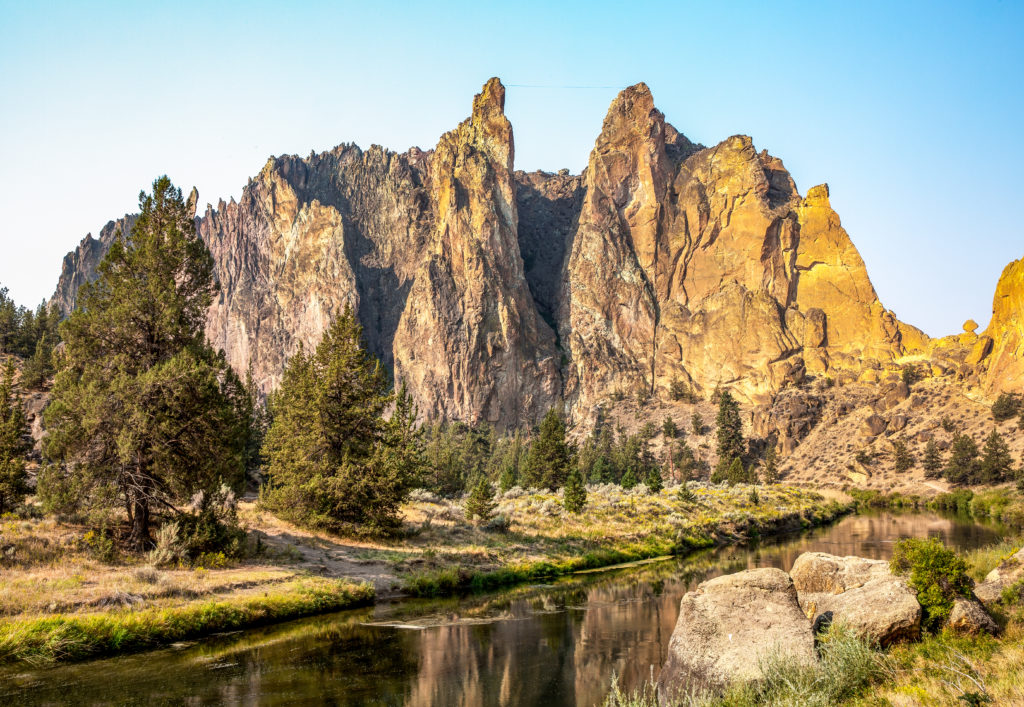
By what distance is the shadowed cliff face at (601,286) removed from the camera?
15062 cm

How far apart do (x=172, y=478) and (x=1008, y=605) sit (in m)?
24.0

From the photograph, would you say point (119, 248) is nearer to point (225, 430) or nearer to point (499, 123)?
point (225, 430)

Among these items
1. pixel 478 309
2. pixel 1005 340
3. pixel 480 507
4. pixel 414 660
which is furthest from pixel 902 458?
pixel 414 660

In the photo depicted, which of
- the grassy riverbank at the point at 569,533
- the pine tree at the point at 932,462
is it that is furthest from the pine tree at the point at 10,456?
the pine tree at the point at 932,462

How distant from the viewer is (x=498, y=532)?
3769cm

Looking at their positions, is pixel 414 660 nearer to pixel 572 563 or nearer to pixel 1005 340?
pixel 572 563

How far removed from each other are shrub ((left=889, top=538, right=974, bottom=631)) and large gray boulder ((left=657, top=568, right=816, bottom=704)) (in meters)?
2.96

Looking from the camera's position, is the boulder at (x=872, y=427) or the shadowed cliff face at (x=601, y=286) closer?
the boulder at (x=872, y=427)

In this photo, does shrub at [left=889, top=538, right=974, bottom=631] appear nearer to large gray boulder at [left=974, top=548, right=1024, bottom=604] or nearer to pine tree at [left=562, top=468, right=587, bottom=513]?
large gray boulder at [left=974, top=548, right=1024, bottom=604]

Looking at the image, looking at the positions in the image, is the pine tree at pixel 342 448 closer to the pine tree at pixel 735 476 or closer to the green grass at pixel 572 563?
the green grass at pixel 572 563

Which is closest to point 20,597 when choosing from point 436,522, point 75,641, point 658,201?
point 75,641

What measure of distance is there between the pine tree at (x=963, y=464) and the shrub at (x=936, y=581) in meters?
85.2

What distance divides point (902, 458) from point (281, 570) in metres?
99.2

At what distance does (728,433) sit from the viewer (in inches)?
4852
